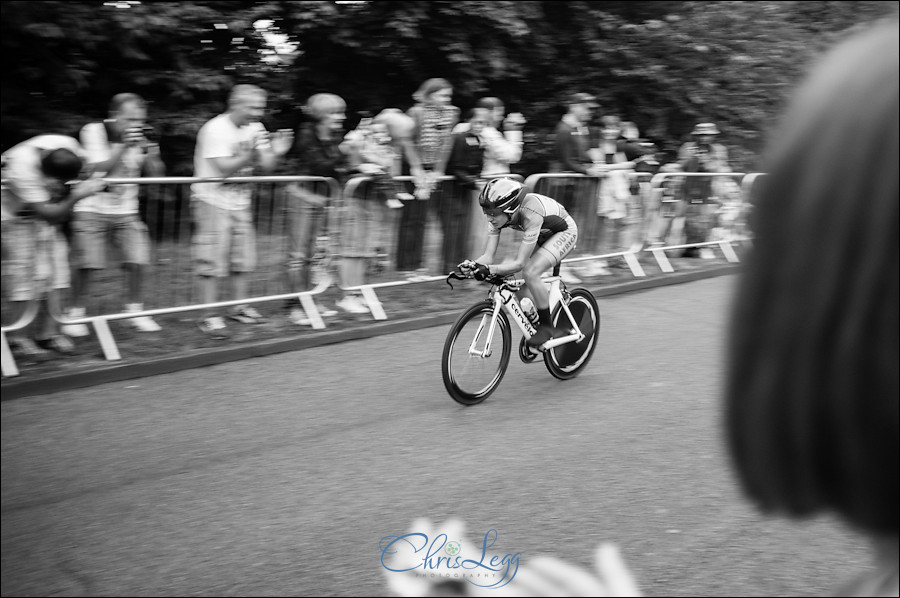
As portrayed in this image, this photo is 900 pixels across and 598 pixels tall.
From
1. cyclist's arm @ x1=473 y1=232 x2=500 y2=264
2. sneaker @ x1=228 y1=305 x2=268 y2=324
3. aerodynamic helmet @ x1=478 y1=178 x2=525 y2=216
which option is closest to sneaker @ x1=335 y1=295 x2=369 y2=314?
sneaker @ x1=228 y1=305 x2=268 y2=324

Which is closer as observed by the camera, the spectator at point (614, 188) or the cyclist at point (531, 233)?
the cyclist at point (531, 233)

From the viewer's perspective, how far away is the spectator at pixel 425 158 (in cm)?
941

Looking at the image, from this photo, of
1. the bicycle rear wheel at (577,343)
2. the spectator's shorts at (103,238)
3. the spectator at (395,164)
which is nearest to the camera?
the spectator's shorts at (103,238)

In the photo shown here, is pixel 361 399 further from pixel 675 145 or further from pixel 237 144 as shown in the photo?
pixel 675 145

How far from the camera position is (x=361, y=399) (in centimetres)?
673

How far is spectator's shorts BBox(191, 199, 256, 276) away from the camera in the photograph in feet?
25.6

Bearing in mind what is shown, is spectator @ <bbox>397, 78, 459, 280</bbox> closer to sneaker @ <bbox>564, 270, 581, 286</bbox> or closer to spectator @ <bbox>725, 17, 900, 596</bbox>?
sneaker @ <bbox>564, 270, 581, 286</bbox>

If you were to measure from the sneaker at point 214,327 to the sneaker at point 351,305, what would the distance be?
1323mm

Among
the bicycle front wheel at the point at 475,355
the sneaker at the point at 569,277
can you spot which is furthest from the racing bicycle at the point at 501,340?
the sneaker at the point at 569,277

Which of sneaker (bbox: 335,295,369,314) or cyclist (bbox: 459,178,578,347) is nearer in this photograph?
cyclist (bbox: 459,178,578,347)

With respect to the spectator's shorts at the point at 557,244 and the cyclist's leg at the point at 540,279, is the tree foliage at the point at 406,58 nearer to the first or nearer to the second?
the spectator's shorts at the point at 557,244

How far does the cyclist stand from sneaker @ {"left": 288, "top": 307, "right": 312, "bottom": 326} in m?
2.27

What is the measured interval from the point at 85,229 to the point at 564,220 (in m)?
3.77

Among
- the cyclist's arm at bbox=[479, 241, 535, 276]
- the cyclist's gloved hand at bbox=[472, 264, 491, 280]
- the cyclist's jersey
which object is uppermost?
the cyclist's jersey
